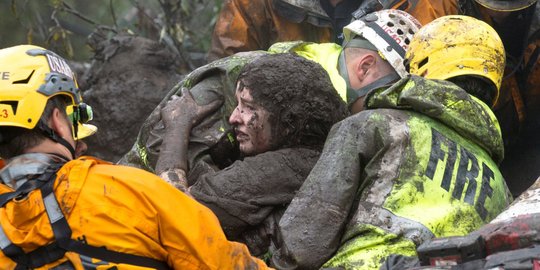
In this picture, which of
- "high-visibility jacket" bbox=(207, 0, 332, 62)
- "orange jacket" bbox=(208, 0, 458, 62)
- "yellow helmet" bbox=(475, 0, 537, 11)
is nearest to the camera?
"yellow helmet" bbox=(475, 0, 537, 11)

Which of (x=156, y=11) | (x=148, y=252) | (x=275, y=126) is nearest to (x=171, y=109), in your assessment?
(x=275, y=126)

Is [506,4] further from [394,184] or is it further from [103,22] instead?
[103,22]

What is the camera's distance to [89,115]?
4137mm

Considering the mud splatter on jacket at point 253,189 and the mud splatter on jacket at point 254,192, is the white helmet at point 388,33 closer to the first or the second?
the mud splatter on jacket at point 253,189

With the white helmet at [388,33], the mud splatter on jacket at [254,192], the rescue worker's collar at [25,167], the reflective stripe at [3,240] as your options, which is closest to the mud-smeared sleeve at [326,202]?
the mud splatter on jacket at [254,192]

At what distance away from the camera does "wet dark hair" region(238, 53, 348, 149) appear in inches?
190

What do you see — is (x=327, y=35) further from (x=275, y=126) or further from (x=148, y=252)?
(x=148, y=252)

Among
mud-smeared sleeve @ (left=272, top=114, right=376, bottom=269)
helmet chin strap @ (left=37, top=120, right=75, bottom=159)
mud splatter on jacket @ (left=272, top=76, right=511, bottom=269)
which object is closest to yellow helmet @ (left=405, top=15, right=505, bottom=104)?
mud splatter on jacket @ (left=272, top=76, right=511, bottom=269)

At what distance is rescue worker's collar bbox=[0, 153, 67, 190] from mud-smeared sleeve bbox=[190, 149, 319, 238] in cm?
98

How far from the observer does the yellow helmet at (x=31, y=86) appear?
149 inches

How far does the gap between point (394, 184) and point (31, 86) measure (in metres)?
1.46

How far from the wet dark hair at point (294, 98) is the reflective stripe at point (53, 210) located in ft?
4.66

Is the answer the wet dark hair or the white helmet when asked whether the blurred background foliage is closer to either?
the white helmet

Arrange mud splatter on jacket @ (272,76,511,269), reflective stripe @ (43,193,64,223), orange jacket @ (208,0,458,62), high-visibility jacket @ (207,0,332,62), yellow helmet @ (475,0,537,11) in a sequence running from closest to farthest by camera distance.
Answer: reflective stripe @ (43,193,64,223) → mud splatter on jacket @ (272,76,511,269) → yellow helmet @ (475,0,537,11) → orange jacket @ (208,0,458,62) → high-visibility jacket @ (207,0,332,62)
